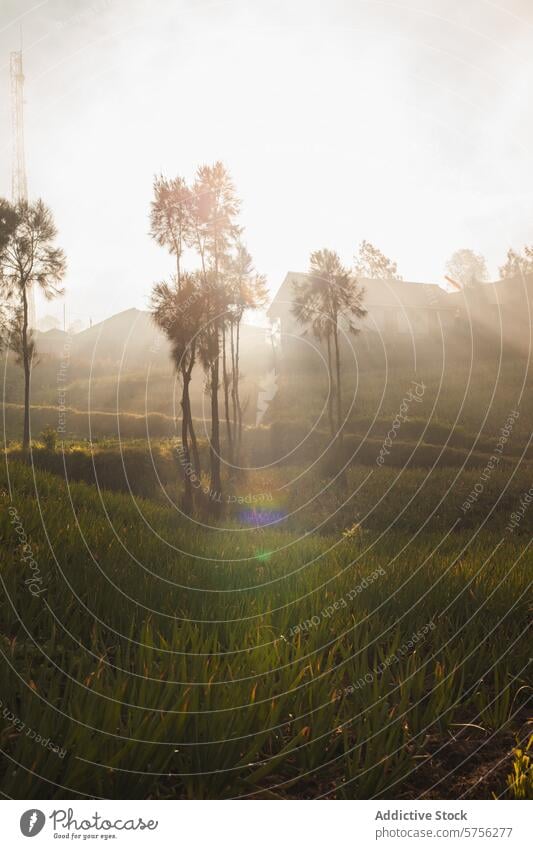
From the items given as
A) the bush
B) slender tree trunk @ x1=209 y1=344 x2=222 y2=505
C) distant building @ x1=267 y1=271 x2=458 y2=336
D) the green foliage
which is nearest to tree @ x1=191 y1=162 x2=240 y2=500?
slender tree trunk @ x1=209 y1=344 x2=222 y2=505

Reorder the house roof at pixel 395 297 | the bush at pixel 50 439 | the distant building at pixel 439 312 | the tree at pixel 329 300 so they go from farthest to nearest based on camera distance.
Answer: the house roof at pixel 395 297, the distant building at pixel 439 312, the bush at pixel 50 439, the tree at pixel 329 300

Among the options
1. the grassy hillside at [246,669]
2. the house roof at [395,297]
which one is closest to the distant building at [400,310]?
the house roof at [395,297]

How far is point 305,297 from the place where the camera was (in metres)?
20.8

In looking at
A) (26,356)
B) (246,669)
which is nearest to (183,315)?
(26,356)

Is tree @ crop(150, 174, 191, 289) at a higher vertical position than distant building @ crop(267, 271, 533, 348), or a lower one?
lower

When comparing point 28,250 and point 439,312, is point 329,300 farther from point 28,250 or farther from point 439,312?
point 439,312

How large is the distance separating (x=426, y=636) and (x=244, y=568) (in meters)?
2.60

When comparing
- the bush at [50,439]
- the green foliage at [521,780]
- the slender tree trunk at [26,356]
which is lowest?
the green foliage at [521,780]

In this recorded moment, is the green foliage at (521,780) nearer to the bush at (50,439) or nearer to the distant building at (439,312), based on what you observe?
the bush at (50,439)

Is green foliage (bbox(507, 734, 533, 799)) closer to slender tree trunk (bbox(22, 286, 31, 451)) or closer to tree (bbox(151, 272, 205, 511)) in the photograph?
tree (bbox(151, 272, 205, 511))

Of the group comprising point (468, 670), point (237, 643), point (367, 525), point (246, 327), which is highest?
point (246, 327)
